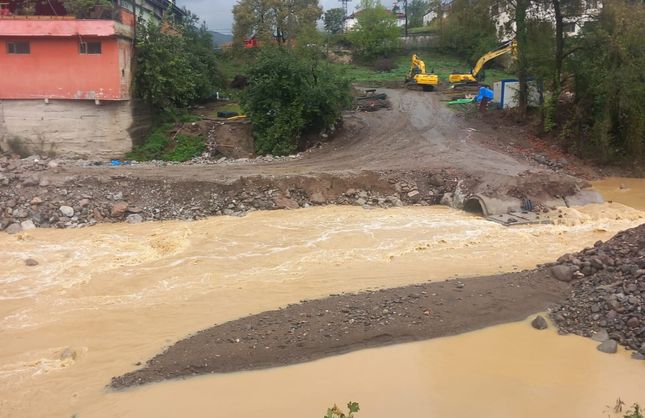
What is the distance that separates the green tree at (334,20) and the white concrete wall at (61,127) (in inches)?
1655

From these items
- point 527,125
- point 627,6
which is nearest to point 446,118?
point 527,125

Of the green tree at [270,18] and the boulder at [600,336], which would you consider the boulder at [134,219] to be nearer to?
the boulder at [600,336]

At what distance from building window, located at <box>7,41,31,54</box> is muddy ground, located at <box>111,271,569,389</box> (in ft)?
58.1

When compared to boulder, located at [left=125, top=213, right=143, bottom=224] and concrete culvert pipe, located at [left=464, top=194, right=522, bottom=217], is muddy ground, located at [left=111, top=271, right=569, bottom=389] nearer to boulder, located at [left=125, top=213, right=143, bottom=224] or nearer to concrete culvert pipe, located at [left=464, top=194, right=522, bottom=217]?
concrete culvert pipe, located at [left=464, top=194, right=522, bottom=217]

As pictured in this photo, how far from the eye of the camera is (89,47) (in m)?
21.3

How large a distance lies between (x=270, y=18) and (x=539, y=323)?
102ft

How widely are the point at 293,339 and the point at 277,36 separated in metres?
30.7

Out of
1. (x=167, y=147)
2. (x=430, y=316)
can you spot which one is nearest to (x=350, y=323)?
(x=430, y=316)

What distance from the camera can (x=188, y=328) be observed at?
8914 millimetres

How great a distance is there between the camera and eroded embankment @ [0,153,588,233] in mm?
15148

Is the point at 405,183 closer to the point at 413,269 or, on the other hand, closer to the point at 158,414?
the point at 413,269

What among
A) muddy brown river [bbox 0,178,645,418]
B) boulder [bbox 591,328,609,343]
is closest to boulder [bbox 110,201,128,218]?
muddy brown river [bbox 0,178,645,418]

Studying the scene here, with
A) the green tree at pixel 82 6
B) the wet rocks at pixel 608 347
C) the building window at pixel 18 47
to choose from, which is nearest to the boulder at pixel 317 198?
the wet rocks at pixel 608 347

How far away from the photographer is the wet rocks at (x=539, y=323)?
845 cm
